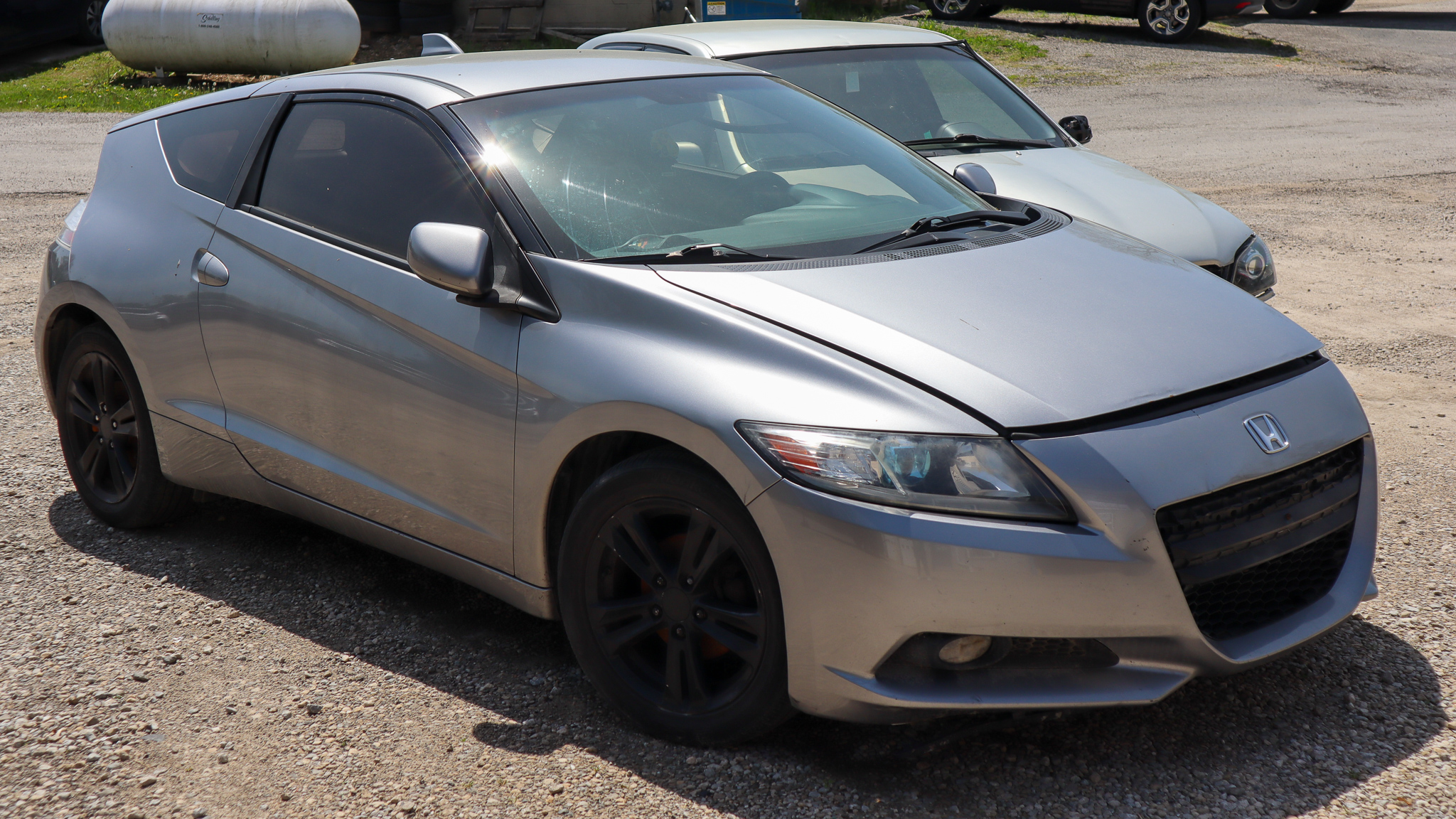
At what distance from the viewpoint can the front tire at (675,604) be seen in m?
2.66

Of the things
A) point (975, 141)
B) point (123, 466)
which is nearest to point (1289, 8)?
point (975, 141)

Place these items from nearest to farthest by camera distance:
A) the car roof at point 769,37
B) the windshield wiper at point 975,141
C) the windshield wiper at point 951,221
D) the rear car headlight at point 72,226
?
the windshield wiper at point 951,221 → the rear car headlight at point 72,226 → the windshield wiper at point 975,141 → the car roof at point 769,37

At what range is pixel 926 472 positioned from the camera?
246cm

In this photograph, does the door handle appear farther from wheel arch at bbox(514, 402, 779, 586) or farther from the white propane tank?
the white propane tank

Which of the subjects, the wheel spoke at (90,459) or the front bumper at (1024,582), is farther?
the wheel spoke at (90,459)

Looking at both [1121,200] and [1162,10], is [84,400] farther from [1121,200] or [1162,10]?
[1162,10]

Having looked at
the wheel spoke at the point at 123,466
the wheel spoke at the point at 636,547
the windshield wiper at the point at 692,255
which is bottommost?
the wheel spoke at the point at 123,466

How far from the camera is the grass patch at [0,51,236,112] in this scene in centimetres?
1700

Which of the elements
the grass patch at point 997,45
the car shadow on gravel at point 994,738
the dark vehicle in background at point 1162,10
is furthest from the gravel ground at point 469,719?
the dark vehicle in background at point 1162,10

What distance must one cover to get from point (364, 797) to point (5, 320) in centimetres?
579

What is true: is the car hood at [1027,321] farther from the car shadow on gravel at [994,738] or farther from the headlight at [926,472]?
the car shadow on gravel at [994,738]

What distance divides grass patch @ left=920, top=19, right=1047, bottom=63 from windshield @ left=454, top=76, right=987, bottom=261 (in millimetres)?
15185

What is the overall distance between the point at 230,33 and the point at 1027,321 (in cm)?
1764

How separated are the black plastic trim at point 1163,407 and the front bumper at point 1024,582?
2 cm
